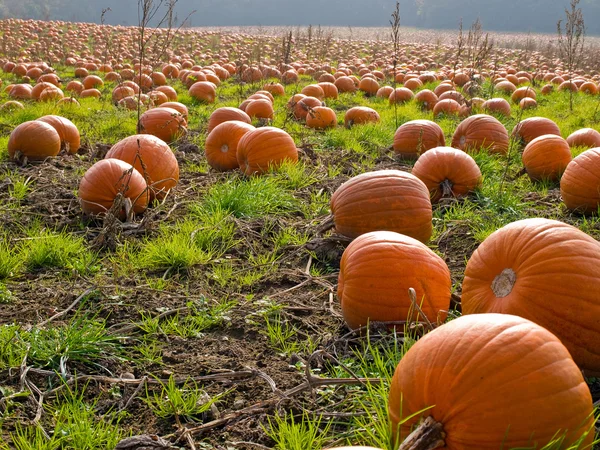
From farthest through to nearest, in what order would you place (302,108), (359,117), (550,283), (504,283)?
(302,108) < (359,117) < (504,283) < (550,283)

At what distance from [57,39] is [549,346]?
24647mm

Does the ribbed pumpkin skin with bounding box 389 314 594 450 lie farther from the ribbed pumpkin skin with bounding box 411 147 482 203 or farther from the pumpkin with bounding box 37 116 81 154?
the pumpkin with bounding box 37 116 81 154

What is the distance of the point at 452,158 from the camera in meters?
4.77

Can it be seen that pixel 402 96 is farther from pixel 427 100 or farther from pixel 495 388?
pixel 495 388

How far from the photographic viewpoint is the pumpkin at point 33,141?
5992 mm

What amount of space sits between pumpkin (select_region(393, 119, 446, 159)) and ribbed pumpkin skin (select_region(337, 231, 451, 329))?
3616 millimetres

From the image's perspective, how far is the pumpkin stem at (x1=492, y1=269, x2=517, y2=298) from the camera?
2.49 meters

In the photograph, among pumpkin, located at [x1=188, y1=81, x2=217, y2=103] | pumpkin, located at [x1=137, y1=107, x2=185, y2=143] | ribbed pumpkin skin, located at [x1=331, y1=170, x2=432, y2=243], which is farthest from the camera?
pumpkin, located at [x1=188, y1=81, x2=217, y2=103]

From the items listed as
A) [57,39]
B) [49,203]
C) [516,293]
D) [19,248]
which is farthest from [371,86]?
[57,39]

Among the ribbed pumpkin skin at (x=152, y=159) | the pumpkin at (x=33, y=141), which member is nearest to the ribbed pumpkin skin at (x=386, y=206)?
the ribbed pumpkin skin at (x=152, y=159)

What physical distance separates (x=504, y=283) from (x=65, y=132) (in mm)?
5662

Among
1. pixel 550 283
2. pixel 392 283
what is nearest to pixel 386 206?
pixel 392 283

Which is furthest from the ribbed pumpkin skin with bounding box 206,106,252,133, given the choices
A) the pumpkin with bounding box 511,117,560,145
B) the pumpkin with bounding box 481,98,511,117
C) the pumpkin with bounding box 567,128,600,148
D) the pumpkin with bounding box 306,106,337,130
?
the pumpkin with bounding box 481,98,511,117

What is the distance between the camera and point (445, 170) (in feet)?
15.6
